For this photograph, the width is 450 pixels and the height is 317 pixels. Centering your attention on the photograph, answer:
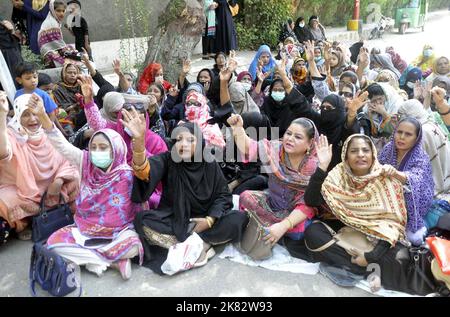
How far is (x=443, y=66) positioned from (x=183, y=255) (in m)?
4.28

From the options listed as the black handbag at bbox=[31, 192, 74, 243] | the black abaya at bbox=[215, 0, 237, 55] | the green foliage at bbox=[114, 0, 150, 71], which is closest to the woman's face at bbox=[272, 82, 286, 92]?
the black handbag at bbox=[31, 192, 74, 243]

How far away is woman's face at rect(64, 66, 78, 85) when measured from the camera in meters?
4.47

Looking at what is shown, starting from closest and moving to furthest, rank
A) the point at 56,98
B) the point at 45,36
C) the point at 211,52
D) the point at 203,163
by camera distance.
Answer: the point at 203,163 → the point at 56,98 → the point at 45,36 → the point at 211,52

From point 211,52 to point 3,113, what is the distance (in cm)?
643

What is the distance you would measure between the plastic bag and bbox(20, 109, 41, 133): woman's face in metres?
1.43

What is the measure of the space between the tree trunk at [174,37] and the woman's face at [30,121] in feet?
10.7

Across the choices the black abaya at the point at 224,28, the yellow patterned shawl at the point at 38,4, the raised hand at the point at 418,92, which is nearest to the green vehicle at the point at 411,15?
the black abaya at the point at 224,28

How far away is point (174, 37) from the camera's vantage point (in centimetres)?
604

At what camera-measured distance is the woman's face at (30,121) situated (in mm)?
3014

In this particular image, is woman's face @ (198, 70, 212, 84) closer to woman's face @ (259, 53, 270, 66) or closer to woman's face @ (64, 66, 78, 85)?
woman's face @ (259, 53, 270, 66)

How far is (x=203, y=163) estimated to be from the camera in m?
2.88
